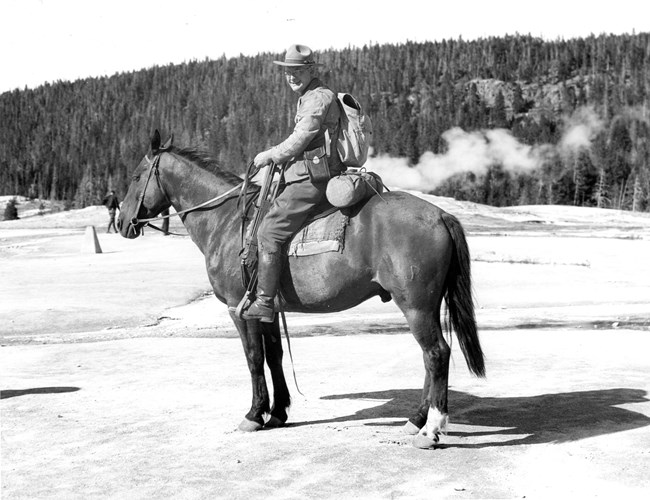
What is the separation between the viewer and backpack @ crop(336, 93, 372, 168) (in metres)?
8.09

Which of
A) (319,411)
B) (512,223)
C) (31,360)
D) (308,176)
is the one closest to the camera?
(308,176)

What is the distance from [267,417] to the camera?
27.6ft

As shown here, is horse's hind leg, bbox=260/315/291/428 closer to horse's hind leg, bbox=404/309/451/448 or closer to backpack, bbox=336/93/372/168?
horse's hind leg, bbox=404/309/451/448

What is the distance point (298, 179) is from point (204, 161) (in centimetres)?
157

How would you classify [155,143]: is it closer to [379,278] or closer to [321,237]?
[321,237]

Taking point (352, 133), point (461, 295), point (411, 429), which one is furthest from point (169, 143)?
point (411, 429)

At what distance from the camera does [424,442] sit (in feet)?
24.2

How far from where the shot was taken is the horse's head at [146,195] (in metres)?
9.38

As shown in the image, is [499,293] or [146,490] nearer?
[146,490]

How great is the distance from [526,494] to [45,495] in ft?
11.2

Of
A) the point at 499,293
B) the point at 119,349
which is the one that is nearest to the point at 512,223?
the point at 499,293

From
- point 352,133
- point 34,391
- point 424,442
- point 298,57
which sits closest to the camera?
point 424,442

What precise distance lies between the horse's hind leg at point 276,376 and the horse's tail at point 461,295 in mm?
1801

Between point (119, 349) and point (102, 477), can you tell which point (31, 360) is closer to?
point (119, 349)
